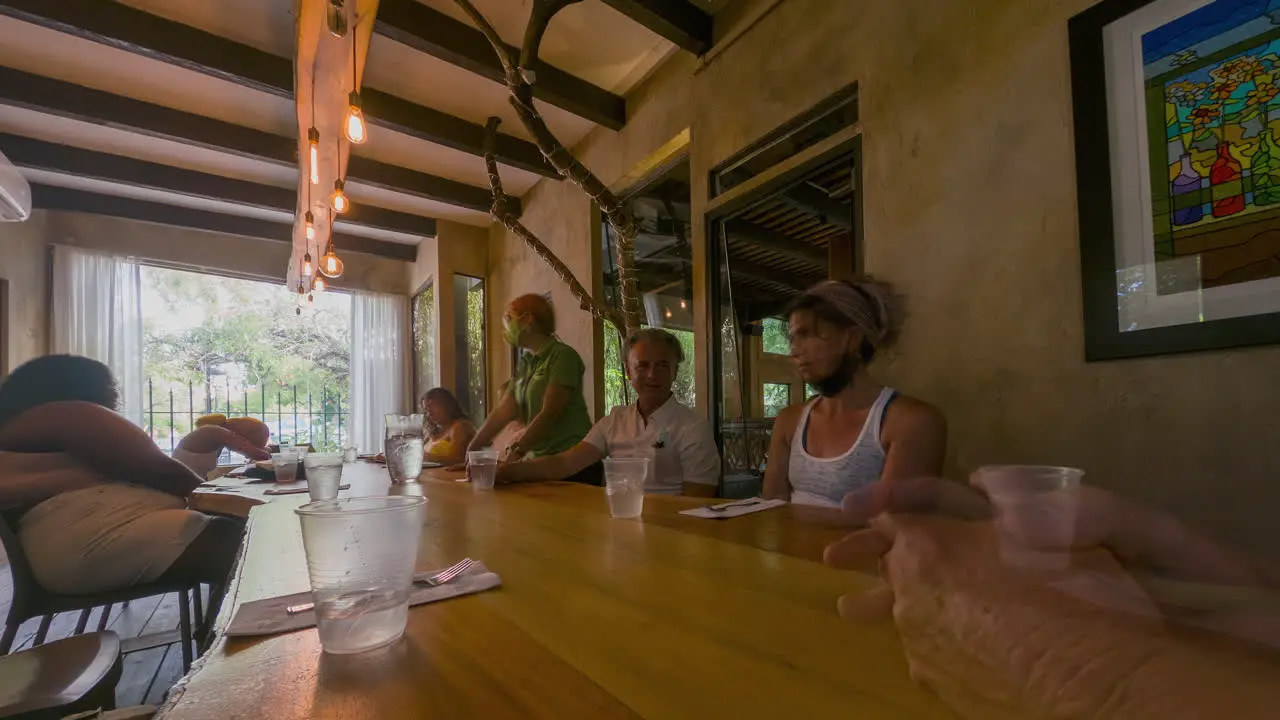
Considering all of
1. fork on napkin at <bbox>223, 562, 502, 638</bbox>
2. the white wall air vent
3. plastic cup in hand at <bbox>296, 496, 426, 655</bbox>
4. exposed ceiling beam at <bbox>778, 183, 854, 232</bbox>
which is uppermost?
the white wall air vent

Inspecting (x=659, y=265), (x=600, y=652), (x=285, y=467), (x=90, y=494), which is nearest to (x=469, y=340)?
(x=659, y=265)

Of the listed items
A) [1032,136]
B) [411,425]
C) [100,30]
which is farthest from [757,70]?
[100,30]

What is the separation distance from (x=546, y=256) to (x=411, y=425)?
201 centimetres

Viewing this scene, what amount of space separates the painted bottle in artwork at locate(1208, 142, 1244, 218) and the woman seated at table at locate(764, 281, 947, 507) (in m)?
0.77

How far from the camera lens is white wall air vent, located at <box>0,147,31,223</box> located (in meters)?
3.60

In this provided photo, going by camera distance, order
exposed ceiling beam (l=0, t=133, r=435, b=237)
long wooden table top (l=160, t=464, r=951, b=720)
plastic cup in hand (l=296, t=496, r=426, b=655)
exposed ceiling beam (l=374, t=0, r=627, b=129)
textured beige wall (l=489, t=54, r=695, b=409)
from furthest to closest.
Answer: exposed ceiling beam (l=0, t=133, r=435, b=237), textured beige wall (l=489, t=54, r=695, b=409), exposed ceiling beam (l=374, t=0, r=627, b=129), plastic cup in hand (l=296, t=496, r=426, b=655), long wooden table top (l=160, t=464, r=951, b=720)

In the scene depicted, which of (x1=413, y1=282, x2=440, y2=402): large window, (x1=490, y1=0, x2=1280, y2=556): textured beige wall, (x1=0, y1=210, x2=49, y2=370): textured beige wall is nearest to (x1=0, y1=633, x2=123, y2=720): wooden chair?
(x1=490, y1=0, x2=1280, y2=556): textured beige wall

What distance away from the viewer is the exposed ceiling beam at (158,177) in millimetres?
3982

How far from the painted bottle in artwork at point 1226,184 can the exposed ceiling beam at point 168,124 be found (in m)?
4.68

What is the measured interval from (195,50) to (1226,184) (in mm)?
4130

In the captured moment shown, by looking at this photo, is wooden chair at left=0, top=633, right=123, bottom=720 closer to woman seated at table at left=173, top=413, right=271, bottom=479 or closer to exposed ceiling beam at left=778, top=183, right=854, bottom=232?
woman seated at table at left=173, top=413, right=271, bottom=479

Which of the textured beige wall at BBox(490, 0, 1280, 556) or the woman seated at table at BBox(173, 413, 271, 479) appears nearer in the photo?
the textured beige wall at BBox(490, 0, 1280, 556)

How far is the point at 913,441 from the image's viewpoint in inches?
56.1

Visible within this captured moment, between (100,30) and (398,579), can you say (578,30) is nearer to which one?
(100,30)
